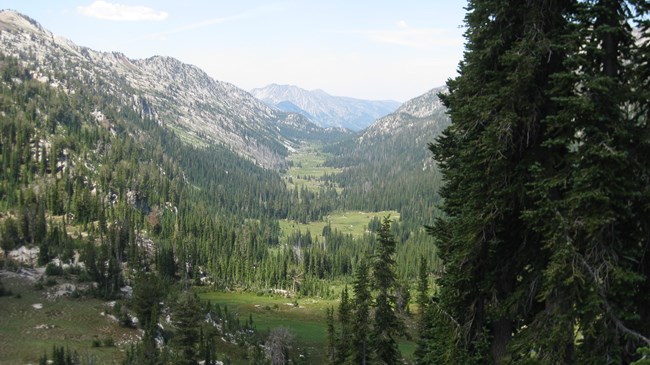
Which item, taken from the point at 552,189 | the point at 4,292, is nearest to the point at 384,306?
the point at 552,189

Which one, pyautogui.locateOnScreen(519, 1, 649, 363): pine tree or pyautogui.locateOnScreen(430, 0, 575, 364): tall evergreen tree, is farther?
pyautogui.locateOnScreen(430, 0, 575, 364): tall evergreen tree

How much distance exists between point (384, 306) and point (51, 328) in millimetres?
58188

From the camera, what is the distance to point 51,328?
67188 mm

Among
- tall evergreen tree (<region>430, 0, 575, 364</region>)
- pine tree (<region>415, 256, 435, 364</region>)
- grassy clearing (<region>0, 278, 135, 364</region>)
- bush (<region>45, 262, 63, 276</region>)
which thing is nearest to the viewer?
tall evergreen tree (<region>430, 0, 575, 364</region>)

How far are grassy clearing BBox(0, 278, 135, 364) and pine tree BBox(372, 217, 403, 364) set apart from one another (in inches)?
1621

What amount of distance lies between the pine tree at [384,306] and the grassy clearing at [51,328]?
41.2 metres

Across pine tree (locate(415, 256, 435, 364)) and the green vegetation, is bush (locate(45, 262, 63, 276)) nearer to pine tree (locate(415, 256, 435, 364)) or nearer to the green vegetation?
the green vegetation

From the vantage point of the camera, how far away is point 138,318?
251 feet

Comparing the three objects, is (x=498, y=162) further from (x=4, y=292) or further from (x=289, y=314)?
(x=289, y=314)

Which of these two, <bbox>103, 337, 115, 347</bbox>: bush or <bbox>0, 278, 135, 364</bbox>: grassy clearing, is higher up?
<bbox>0, 278, 135, 364</bbox>: grassy clearing

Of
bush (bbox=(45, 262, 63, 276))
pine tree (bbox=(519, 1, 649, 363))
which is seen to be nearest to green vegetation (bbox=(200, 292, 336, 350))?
bush (bbox=(45, 262, 63, 276))

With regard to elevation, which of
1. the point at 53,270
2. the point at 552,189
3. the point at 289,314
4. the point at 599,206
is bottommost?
the point at 289,314

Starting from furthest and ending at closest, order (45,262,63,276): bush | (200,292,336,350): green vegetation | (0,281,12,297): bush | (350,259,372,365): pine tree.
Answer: (200,292,336,350): green vegetation
(45,262,63,276): bush
(0,281,12,297): bush
(350,259,372,365): pine tree

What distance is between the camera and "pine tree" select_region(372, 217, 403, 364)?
3547 centimetres
